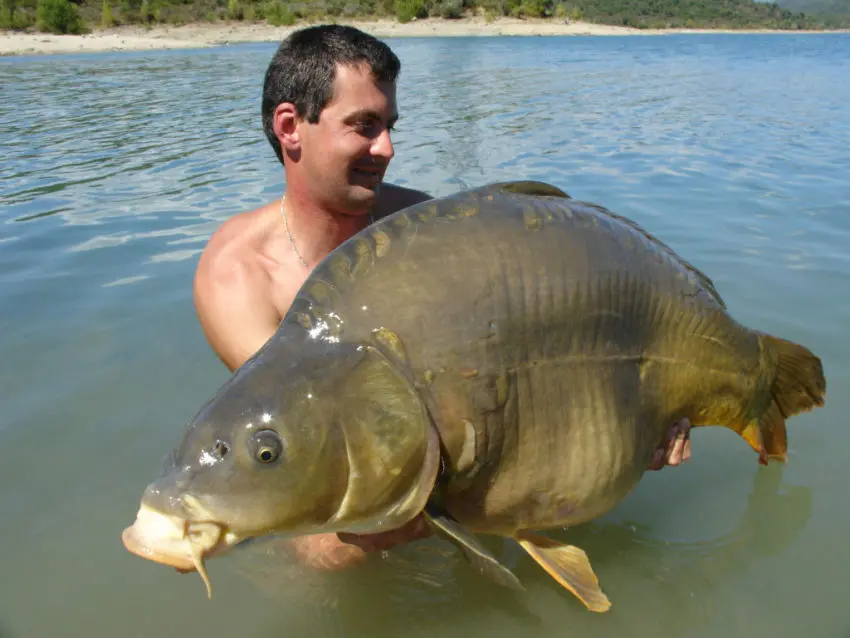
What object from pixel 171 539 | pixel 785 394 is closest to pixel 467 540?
pixel 171 539

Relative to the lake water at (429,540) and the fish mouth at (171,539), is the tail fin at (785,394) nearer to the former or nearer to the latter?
the lake water at (429,540)

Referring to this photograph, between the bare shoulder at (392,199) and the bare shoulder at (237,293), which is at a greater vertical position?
the bare shoulder at (392,199)

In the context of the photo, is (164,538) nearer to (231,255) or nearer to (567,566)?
(567,566)

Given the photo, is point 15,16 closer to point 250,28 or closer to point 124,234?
point 250,28

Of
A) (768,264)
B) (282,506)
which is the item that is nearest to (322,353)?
(282,506)

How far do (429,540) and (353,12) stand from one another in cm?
6392

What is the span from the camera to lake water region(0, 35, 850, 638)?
262cm

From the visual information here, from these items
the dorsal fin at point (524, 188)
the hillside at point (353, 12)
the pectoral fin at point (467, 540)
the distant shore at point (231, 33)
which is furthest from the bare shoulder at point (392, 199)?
the hillside at point (353, 12)

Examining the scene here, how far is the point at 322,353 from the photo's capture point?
1.81 metres

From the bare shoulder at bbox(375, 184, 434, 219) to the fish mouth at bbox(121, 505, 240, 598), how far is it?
194 centimetres

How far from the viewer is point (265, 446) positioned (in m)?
1.68

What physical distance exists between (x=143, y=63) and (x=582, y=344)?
102ft

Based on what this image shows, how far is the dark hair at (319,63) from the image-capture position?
9.26ft

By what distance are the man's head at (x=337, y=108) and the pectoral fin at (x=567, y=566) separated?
1.49 meters
